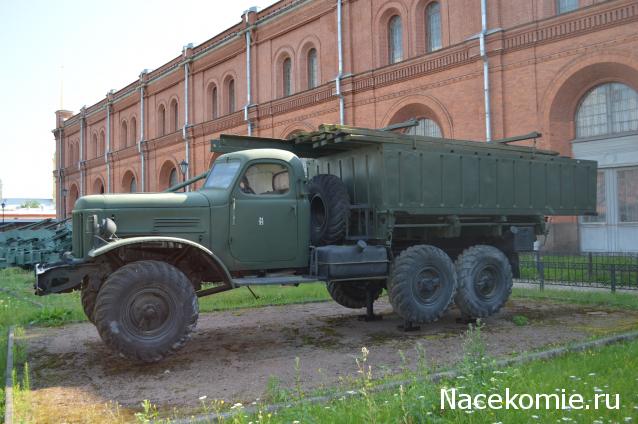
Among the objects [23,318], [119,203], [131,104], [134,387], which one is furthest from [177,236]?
[131,104]

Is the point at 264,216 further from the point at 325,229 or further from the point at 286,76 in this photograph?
the point at 286,76

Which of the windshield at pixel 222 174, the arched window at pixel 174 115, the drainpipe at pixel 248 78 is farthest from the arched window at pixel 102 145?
the windshield at pixel 222 174

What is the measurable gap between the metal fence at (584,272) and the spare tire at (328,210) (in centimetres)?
603

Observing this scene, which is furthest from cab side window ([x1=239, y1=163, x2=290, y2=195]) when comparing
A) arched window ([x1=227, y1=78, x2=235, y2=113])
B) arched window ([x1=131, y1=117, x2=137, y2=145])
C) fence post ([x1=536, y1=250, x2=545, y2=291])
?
arched window ([x1=131, y1=117, x2=137, y2=145])

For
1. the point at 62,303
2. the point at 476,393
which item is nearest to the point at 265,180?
the point at 476,393

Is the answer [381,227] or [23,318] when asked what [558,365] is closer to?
[381,227]

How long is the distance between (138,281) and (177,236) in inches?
32.6

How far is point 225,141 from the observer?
8.20 meters

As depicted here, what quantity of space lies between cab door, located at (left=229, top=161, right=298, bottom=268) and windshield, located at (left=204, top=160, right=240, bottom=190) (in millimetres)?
152

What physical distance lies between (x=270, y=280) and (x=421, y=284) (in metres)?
2.24

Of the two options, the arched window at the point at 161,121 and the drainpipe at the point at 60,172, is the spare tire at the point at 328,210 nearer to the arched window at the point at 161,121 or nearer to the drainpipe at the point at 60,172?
the arched window at the point at 161,121

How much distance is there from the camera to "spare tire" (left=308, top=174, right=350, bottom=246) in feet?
25.9

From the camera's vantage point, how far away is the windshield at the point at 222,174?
730cm

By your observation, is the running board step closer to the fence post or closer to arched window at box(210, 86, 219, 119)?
the fence post
